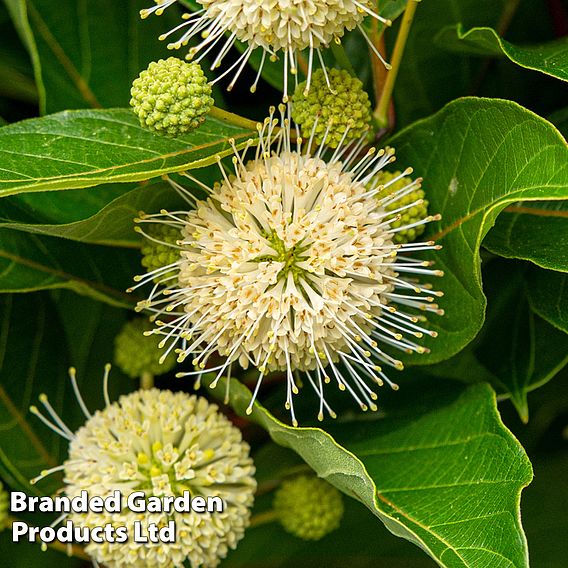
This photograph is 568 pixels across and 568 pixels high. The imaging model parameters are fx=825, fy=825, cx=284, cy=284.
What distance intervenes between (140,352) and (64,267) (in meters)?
0.20

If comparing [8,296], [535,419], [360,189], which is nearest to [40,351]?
[8,296]

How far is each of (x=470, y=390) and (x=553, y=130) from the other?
19.1 inches

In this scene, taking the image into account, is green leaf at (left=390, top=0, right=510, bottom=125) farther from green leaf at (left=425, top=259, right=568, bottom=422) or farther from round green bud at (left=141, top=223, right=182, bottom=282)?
round green bud at (left=141, top=223, right=182, bottom=282)

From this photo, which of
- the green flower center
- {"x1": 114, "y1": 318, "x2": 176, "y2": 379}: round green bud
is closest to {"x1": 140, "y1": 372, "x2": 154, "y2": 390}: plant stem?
{"x1": 114, "y1": 318, "x2": 176, "y2": 379}: round green bud

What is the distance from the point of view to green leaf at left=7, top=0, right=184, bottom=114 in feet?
4.95

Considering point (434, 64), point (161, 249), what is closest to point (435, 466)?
point (161, 249)

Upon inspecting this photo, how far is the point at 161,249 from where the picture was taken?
1227 mm

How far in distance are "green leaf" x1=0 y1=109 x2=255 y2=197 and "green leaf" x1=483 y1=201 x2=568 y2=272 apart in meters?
0.42

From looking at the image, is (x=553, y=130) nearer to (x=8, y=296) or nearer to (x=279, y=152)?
(x=279, y=152)

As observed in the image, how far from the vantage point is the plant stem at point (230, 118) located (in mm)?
1154

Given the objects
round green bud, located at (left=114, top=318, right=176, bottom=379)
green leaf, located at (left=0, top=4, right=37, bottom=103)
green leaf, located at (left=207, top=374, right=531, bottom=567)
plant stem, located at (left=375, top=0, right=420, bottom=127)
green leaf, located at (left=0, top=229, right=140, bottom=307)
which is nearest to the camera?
green leaf, located at (left=207, top=374, right=531, bottom=567)

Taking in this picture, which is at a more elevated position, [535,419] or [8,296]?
[8,296]

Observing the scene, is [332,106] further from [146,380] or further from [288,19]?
[146,380]

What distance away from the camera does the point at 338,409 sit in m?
1.52
